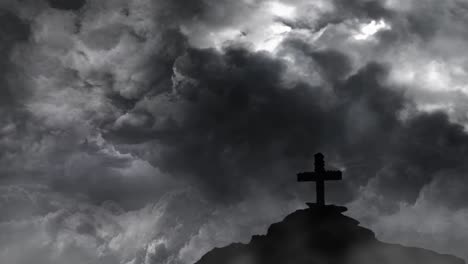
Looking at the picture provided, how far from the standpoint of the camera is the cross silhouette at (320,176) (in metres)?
33.9

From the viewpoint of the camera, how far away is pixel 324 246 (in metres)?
33.5

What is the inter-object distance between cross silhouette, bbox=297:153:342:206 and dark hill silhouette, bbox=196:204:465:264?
1.02m

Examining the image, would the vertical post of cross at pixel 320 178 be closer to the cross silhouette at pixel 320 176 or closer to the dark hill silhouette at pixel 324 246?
the cross silhouette at pixel 320 176

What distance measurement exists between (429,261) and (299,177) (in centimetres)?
1065

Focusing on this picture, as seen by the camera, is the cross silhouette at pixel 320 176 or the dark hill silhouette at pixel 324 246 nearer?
the dark hill silhouette at pixel 324 246

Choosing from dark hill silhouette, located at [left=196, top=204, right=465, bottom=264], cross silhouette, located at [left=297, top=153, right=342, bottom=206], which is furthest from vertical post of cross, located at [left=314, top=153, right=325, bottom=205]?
dark hill silhouette, located at [left=196, top=204, right=465, bottom=264]

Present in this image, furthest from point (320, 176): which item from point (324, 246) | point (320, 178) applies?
point (324, 246)

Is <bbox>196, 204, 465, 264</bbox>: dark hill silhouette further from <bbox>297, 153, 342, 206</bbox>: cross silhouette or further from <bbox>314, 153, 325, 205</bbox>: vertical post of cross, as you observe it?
<bbox>297, 153, 342, 206</bbox>: cross silhouette

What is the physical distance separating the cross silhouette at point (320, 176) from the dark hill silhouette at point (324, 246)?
1.02m

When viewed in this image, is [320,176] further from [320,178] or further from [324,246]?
[324,246]

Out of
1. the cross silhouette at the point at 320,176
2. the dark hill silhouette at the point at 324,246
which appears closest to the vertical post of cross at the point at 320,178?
the cross silhouette at the point at 320,176

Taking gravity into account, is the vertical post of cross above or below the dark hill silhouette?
above

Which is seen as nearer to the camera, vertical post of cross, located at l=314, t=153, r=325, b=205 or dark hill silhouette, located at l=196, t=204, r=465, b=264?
dark hill silhouette, located at l=196, t=204, r=465, b=264

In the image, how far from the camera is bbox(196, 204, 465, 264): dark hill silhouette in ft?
108
